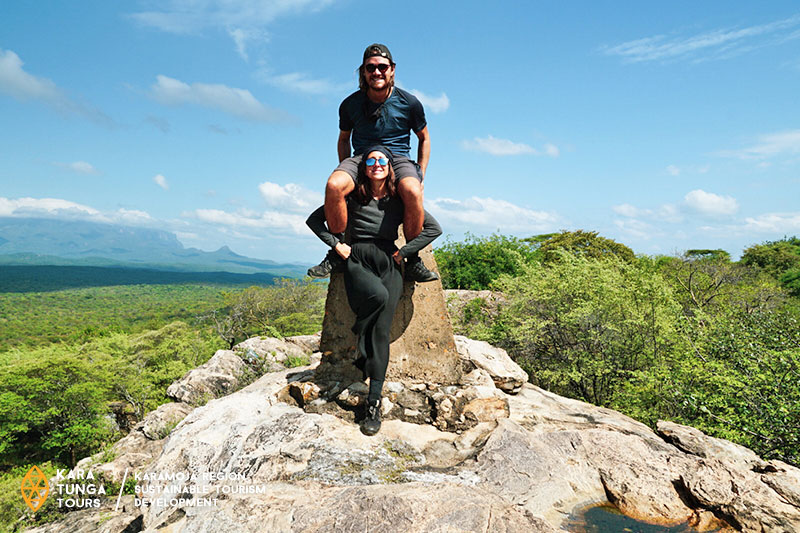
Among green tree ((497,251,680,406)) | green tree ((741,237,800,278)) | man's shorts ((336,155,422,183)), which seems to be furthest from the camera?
green tree ((741,237,800,278))

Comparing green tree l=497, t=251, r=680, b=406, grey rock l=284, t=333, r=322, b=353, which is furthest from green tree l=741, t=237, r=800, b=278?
grey rock l=284, t=333, r=322, b=353

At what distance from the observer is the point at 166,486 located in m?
3.95

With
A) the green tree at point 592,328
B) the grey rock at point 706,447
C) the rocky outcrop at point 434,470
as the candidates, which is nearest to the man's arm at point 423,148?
the rocky outcrop at point 434,470

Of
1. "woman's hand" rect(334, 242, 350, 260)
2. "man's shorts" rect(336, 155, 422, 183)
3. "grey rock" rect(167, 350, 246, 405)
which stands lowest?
"grey rock" rect(167, 350, 246, 405)

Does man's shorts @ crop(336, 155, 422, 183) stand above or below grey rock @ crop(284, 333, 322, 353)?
above

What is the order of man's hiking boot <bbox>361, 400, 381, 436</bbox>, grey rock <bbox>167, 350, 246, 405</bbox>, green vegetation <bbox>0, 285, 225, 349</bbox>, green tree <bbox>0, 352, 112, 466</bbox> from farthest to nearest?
green vegetation <bbox>0, 285, 225, 349</bbox> < green tree <bbox>0, 352, 112, 466</bbox> < grey rock <bbox>167, 350, 246, 405</bbox> < man's hiking boot <bbox>361, 400, 381, 436</bbox>

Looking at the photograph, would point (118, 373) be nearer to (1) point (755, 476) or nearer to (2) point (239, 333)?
(2) point (239, 333)

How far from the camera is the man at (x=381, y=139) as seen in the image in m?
4.18

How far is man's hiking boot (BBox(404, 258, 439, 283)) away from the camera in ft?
15.0

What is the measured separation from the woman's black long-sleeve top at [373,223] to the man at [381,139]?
0.10 metres

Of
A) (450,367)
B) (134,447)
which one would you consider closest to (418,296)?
(450,367)

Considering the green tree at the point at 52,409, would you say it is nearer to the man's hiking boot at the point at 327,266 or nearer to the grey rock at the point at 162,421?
the grey rock at the point at 162,421

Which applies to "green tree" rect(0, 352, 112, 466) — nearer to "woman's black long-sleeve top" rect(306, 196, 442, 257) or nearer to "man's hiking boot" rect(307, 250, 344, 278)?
"man's hiking boot" rect(307, 250, 344, 278)

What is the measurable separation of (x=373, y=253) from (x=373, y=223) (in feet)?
1.03
